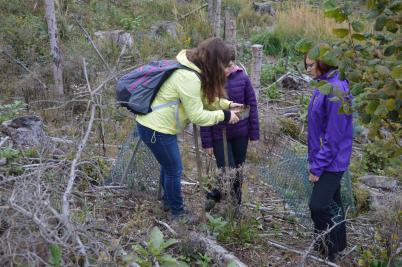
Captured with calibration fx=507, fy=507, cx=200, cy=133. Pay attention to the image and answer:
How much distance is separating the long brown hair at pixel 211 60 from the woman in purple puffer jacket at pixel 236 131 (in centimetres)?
44

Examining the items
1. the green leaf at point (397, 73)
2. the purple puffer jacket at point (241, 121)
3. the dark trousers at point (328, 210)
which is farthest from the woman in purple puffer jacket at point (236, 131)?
the green leaf at point (397, 73)

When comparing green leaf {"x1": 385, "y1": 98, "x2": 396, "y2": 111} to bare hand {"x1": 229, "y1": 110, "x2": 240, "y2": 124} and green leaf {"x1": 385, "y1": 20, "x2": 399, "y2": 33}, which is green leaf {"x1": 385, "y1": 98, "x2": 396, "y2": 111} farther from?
bare hand {"x1": 229, "y1": 110, "x2": 240, "y2": 124}

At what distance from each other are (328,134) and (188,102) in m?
1.04

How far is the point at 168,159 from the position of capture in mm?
4105

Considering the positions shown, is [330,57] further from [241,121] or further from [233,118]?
[241,121]

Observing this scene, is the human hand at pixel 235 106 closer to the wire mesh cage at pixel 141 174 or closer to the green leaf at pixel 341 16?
the wire mesh cage at pixel 141 174

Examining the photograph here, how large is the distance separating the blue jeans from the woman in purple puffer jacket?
0.38m

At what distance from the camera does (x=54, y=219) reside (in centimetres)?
276

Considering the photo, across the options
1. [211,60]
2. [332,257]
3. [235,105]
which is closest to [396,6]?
[211,60]

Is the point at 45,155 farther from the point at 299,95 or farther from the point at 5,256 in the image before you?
the point at 299,95

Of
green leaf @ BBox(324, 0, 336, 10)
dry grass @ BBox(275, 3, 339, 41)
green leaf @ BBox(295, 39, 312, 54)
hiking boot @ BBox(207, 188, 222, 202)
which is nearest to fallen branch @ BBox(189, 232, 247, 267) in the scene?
hiking boot @ BBox(207, 188, 222, 202)

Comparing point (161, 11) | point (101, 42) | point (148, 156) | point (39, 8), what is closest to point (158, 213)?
point (148, 156)

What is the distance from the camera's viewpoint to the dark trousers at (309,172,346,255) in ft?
12.1

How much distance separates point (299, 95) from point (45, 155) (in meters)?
5.50
